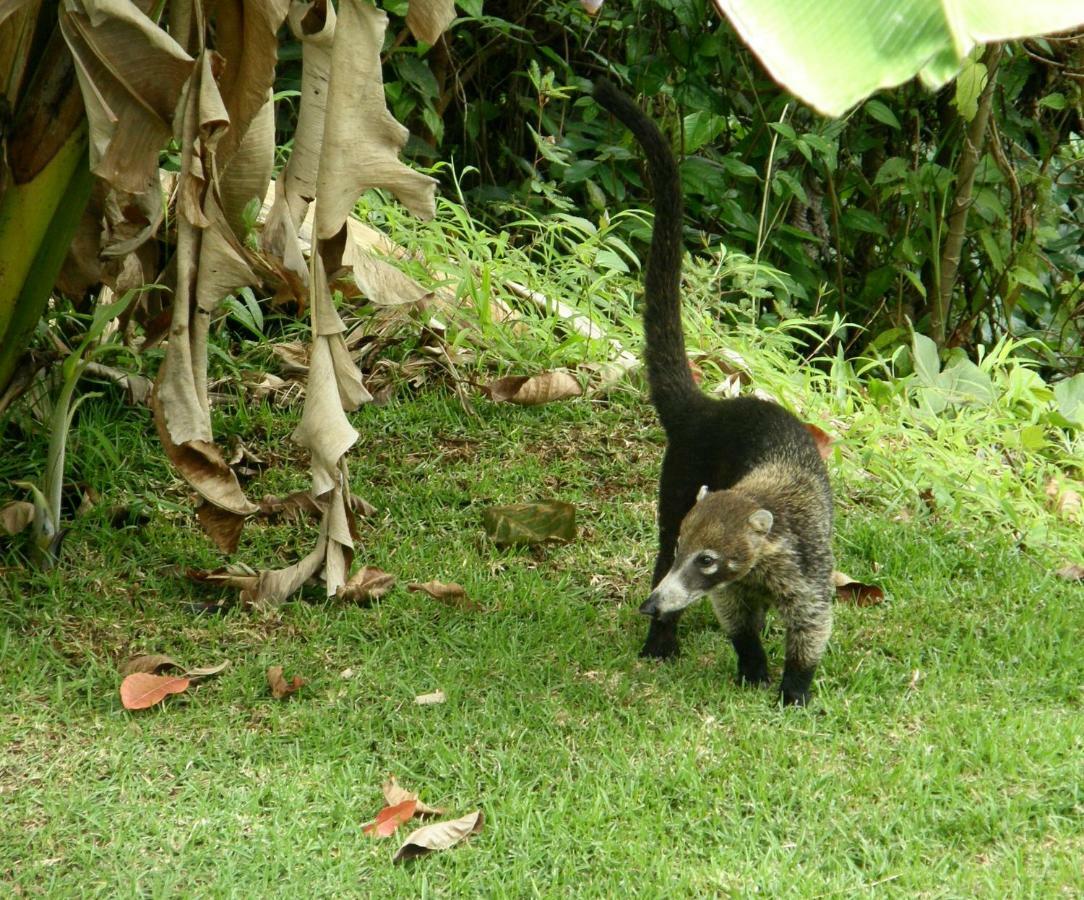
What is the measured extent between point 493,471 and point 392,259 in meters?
1.17

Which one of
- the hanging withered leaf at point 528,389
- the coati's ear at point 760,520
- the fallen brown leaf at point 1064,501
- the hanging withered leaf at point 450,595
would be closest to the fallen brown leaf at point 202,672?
the hanging withered leaf at point 450,595

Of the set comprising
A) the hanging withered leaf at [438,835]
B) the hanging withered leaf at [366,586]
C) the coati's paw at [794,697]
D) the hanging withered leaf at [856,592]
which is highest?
the hanging withered leaf at [856,592]

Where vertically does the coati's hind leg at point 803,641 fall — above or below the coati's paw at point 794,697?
above

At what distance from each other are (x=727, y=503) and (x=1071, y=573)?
149 centimetres

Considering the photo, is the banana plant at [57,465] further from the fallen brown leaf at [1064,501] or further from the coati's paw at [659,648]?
the fallen brown leaf at [1064,501]

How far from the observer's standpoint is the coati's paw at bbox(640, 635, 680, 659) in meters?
3.57

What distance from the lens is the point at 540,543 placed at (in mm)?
4090

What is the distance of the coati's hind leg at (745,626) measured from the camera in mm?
3389

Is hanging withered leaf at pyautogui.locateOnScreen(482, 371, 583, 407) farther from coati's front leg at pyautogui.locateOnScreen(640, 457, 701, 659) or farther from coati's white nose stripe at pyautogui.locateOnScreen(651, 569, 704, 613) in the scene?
coati's white nose stripe at pyautogui.locateOnScreen(651, 569, 704, 613)

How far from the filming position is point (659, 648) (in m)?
3.57

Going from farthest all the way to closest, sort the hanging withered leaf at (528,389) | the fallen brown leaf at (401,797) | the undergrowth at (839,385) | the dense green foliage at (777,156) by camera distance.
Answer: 1. the dense green foliage at (777,156)
2. the hanging withered leaf at (528,389)
3. the undergrowth at (839,385)
4. the fallen brown leaf at (401,797)

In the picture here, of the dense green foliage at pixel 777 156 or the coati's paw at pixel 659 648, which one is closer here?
the coati's paw at pixel 659 648

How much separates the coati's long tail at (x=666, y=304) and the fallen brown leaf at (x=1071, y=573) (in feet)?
4.57

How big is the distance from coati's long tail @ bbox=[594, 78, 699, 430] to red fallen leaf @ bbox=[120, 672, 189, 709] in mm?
1556
